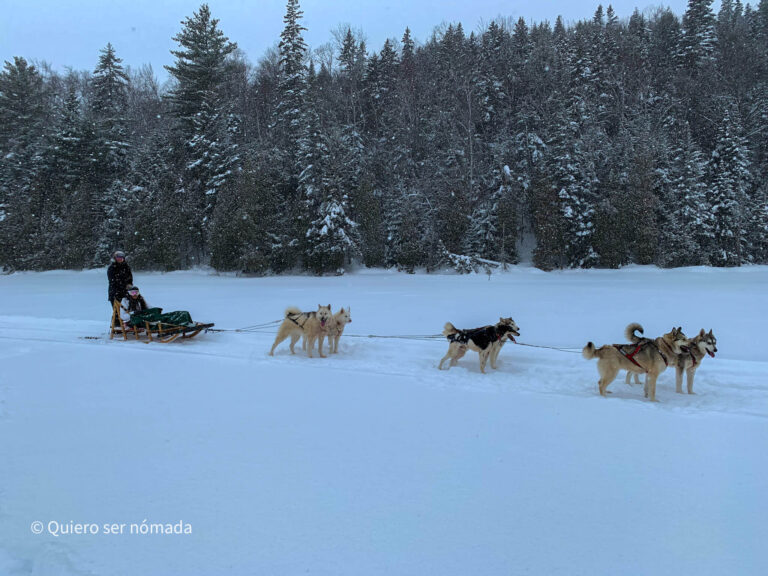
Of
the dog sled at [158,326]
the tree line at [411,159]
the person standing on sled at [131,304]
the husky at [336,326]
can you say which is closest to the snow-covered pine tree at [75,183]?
the tree line at [411,159]

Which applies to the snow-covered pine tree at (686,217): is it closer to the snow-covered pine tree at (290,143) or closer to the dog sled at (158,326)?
the snow-covered pine tree at (290,143)

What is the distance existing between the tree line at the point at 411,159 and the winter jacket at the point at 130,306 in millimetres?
14331

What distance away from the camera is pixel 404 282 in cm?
2016

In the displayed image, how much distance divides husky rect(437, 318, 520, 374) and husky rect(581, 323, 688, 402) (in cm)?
134

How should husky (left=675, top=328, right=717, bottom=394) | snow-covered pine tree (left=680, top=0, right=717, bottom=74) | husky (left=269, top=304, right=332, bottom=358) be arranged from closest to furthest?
husky (left=675, top=328, right=717, bottom=394)
husky (left=269, top=304, right=332, bottom=358)
snow-covered pine tree (left=680, top=0, right=717, bottom=74)

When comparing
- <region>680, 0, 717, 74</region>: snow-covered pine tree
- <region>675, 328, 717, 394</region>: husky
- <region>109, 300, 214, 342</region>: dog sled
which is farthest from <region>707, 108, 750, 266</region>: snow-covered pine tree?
<region>109, 300, 214, 342</region>: dog sled

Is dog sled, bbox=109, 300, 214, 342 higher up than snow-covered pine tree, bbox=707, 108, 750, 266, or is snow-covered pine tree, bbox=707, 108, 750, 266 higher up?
snow-covered pine tree, bbox=707, 108, 750, 266

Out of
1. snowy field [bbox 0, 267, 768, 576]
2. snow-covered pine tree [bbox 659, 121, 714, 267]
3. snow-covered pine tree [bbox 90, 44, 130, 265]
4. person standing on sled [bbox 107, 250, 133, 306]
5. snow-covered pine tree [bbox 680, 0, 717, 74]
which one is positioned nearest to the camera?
snowy field [bbox 0, 267, 768, 576]

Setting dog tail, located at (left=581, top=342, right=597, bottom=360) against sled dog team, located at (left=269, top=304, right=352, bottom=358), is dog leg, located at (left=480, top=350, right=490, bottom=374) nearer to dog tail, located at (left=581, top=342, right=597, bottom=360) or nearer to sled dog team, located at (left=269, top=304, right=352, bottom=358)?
dog tail, located at (left=581, top=342, right=597, bottom=360)

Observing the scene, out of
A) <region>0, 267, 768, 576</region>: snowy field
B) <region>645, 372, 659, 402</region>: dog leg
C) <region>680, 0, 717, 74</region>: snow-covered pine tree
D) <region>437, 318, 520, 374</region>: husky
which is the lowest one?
<region>0, 267, 768, 576</region>: snowy field

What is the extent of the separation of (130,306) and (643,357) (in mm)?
9024

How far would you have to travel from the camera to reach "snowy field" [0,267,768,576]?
8.27 ft

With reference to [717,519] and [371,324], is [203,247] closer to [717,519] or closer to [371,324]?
[371,324]

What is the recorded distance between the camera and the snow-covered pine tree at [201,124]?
25234mm
